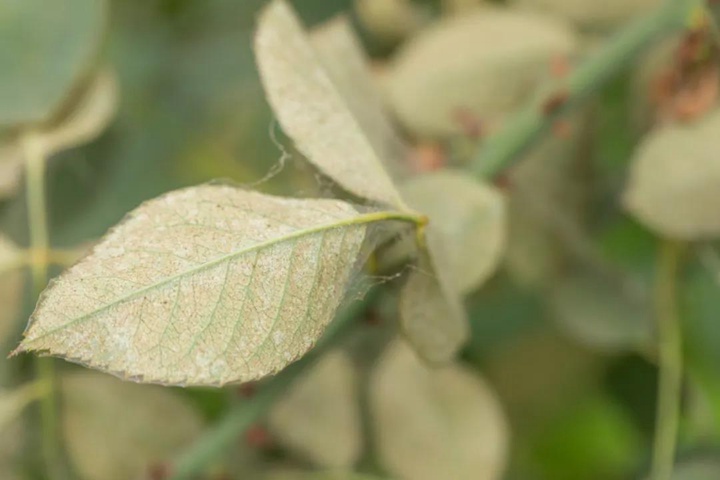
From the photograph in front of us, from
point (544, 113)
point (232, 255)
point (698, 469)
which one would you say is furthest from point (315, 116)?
point (698, 469)

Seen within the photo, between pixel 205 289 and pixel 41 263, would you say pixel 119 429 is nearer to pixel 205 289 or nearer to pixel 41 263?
pixel 41 263

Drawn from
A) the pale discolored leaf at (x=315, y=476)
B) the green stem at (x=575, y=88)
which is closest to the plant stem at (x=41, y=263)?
the pale discolored leaf at (x=315, y=476)

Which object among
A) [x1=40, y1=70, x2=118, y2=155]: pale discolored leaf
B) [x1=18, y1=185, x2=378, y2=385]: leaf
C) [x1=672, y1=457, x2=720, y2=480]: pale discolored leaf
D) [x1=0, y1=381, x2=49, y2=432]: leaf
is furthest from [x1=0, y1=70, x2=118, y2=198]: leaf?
[x1=672, y1=457, x2=720, y2=480]: pale discolored leaf

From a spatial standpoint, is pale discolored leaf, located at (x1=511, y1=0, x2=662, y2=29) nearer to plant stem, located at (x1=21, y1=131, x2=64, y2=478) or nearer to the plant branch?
the plant branch

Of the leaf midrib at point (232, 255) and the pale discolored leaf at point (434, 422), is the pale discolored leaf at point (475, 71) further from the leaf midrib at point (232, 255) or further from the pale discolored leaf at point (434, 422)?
the leaf midrib at point (232, 255)

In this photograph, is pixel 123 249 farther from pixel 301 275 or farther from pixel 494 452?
pixel 494 452

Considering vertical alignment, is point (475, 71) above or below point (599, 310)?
above
